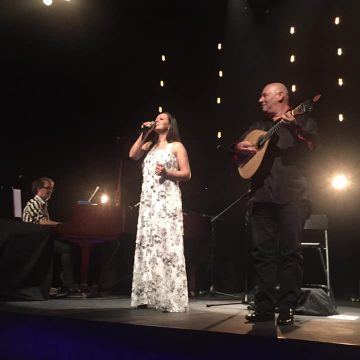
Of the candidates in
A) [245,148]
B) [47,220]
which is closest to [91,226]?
[47,220]

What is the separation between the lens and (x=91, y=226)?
512 centimetres

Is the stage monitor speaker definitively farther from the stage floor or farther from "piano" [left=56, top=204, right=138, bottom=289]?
"piano" [left=56, top=204, right=138, bottom=289]

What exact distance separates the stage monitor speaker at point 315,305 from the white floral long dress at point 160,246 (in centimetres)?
98

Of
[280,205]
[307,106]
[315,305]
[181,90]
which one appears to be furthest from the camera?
[181,90]

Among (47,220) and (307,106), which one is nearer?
(307,106)

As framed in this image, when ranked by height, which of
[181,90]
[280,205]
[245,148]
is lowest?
[280,205]

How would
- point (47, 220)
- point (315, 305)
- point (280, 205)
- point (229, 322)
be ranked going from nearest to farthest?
point (229, 322) < point (280, 205) < point (315, 305) < point (47, 220)

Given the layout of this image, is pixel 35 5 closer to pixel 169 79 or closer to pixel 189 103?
pixel 169 79

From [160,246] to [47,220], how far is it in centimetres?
224

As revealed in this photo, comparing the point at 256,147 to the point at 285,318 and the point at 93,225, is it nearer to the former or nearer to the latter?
the point at 285,318

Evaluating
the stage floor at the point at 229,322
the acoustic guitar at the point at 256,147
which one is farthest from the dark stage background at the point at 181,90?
the acoustic guitar at the point at 256,147

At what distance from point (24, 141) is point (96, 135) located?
3.54 feet

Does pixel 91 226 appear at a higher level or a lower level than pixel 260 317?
higher

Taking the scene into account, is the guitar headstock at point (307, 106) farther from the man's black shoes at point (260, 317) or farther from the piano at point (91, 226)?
the piano at point (91, 226)
